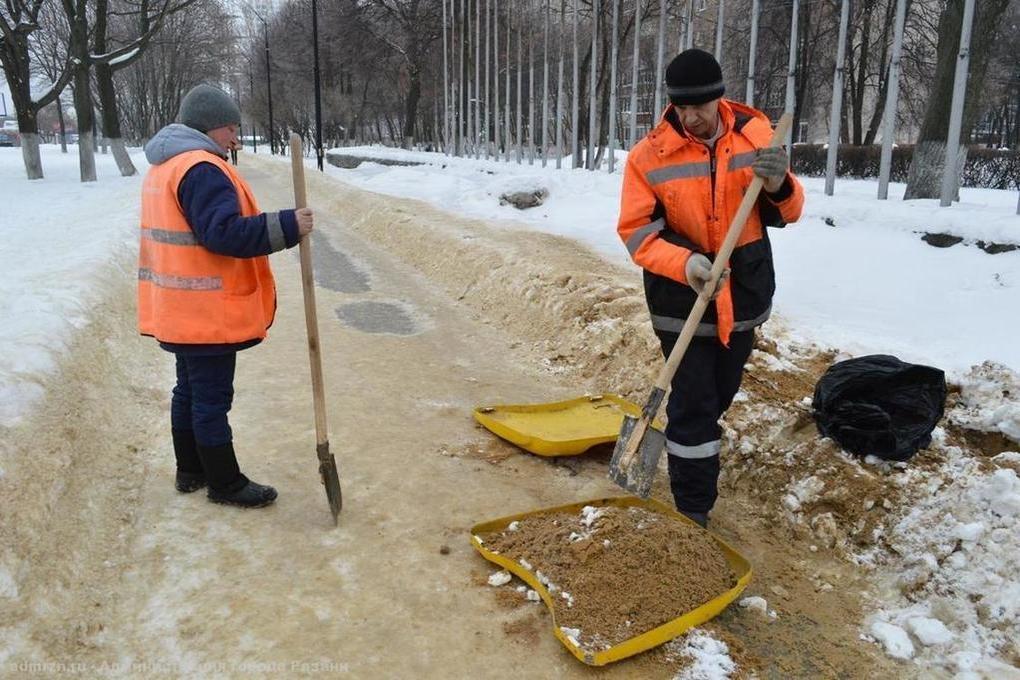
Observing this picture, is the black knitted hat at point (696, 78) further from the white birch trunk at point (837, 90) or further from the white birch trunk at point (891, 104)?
the white birch trunk at point (837, 90)

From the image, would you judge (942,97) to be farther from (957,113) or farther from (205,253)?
(205,253)

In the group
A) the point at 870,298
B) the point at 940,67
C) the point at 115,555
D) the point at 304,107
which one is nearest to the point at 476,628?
the point at 115,555

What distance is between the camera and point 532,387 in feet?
18.6

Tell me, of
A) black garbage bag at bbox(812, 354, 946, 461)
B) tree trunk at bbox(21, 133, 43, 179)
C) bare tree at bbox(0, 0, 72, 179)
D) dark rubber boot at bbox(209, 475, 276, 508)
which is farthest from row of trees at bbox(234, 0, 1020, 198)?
tree trunk at bbox(21, 133, 43, 179)

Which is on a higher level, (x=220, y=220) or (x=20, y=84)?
(x=20, y=84)

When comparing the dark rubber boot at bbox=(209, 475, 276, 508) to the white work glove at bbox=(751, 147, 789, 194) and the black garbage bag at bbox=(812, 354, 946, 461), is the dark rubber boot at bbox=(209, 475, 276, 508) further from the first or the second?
the black garbage bag at bbox=(812, 354, 946, 461)

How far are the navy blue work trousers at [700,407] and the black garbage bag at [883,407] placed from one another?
0.81m

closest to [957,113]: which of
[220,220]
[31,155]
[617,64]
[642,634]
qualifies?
[642,634]

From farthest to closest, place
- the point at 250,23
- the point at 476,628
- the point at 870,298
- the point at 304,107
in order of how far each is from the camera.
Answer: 1. the point at 250,23
2. the point at 304,107
3. the point at 870,298
4. the point at 476,628

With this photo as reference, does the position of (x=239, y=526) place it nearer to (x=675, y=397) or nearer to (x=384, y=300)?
(x=675, y=397)

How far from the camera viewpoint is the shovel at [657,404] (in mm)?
2896

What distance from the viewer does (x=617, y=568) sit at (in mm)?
2926

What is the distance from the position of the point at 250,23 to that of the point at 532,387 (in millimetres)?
69305

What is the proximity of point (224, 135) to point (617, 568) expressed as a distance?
2466 mm
